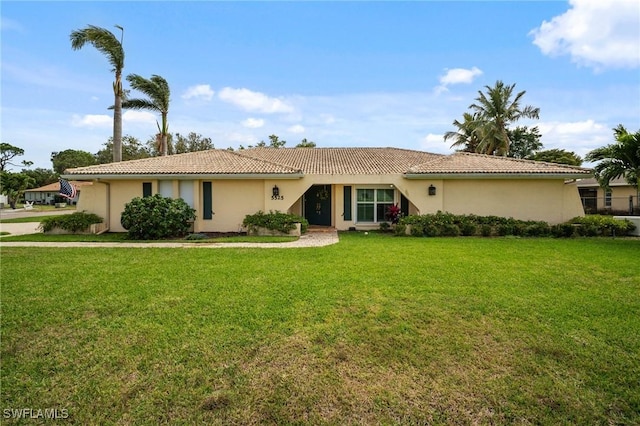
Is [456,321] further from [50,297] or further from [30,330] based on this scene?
[50,297]

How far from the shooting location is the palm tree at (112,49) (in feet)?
65.4

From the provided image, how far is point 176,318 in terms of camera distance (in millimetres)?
5176

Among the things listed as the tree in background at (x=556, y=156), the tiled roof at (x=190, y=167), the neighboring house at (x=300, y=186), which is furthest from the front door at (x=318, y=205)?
the tree in background at (x=556, y=156)

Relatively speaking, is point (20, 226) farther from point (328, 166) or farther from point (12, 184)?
point (12, 184)

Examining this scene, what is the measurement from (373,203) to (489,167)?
6267 millimetres

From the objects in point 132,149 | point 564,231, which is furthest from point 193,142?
point 564,231

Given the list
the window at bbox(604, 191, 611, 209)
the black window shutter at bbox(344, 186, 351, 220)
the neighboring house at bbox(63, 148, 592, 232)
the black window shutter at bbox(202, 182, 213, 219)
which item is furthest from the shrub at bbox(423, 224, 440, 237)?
the window at bbox(604, 191, 611, 209)

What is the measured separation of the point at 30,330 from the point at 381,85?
2180 cm

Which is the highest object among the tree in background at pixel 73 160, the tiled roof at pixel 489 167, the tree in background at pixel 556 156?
the tree in background at pixel 73 160

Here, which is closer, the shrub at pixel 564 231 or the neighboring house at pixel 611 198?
the shrub at pixel 564 231

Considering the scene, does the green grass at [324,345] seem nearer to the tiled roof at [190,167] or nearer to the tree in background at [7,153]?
the tiled roof at [190,167]

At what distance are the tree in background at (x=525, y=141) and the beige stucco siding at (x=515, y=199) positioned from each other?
115 feet

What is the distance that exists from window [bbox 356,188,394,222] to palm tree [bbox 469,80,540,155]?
21.7 metres

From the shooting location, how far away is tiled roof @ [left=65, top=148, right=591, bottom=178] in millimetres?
Result: 15602
